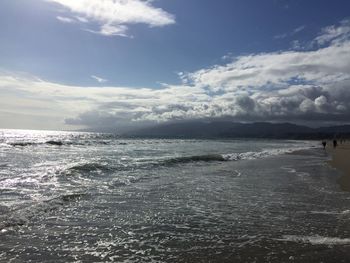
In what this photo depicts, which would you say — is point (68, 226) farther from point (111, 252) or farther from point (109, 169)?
point (109, 169)

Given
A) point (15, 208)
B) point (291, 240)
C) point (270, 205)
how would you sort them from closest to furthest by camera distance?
point (291, 240)
point (15, 208)
point (270, 205)

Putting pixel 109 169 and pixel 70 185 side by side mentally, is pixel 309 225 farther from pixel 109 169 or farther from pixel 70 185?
pixel 109 169

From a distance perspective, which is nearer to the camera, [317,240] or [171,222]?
[317,240]

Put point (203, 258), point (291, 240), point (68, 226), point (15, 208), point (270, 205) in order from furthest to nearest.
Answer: point (270, 205)
point (15, 208)
point (68, 226)
point (291, 240)
point (203, 258)

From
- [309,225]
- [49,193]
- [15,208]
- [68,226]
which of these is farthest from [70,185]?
[309,225]

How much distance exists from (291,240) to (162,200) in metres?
6.56

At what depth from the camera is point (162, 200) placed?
1491 centimetres

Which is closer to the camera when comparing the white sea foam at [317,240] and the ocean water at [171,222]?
the ocean water at [171,222]

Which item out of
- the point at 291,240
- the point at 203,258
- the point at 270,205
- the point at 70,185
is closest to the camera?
the point at 203,258

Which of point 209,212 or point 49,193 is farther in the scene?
point 49,193

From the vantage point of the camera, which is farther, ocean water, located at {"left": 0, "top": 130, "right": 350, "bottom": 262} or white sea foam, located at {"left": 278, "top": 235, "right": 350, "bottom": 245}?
white sea foam, located at {"left": 278, "top": 235, "right": 350, "bottom": 245}

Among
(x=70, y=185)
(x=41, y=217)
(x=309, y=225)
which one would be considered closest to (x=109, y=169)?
(x=70, y=185)

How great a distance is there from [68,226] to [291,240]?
6054mm

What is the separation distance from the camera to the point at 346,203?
14266mm
